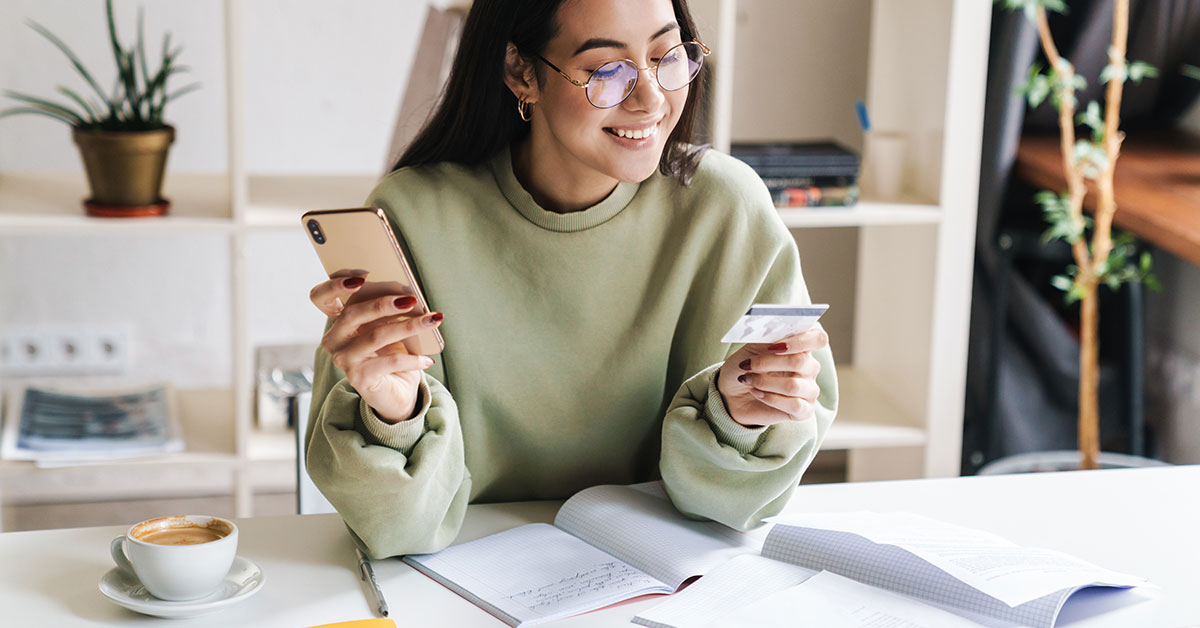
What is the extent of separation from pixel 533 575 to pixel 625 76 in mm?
524

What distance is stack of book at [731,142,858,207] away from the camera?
2.28 meters

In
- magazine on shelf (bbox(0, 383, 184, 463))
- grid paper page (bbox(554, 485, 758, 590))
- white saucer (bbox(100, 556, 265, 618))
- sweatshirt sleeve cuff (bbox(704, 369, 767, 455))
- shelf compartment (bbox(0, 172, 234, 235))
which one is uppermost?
shelf compartment (bbox(0, 172, 234, 235))

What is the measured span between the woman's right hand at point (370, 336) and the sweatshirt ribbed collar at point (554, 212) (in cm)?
32

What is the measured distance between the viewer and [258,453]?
2.27 m

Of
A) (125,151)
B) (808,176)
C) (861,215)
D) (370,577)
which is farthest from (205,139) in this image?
(370,577)

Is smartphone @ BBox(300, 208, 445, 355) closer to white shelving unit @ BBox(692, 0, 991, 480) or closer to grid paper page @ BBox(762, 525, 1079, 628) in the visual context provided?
grid paper page @ BBox(762, 525, 1079, 628)

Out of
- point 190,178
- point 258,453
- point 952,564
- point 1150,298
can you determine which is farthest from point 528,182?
point 1150,298

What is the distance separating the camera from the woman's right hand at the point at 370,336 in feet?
3.55

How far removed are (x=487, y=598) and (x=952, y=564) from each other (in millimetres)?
418

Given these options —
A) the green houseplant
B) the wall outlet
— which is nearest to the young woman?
the green houseplant

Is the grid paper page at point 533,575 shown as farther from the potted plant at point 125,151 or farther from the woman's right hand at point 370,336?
the potted plant at point 125,151

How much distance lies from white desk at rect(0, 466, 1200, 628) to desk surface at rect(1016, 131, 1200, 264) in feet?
2.75

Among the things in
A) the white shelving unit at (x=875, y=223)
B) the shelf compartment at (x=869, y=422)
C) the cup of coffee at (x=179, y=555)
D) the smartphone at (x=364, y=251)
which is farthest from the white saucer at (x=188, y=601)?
the shelf compartment at (x=869, y=422)

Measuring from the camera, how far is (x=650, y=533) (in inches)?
46.4
